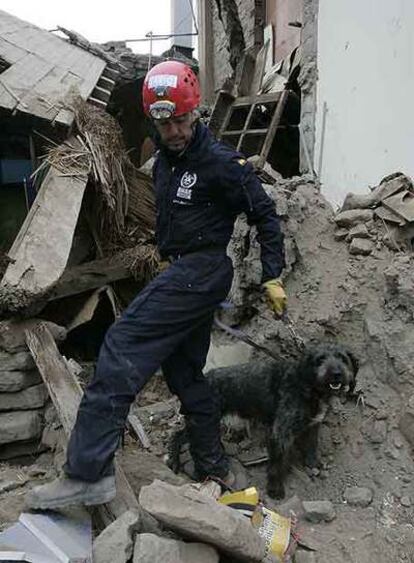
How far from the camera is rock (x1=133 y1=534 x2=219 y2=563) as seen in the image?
2.43 metres

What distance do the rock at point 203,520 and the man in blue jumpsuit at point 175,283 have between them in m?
0.36

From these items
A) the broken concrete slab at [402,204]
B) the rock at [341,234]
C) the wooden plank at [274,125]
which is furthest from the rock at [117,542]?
the wooden plank at [274,125]

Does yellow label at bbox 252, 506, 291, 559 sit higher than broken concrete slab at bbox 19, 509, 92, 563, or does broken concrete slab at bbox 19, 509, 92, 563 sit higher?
broken concrete slab at bbox 19, 509, 92, 563

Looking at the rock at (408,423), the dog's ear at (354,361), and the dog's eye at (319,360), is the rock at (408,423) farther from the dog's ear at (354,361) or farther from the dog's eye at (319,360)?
the dog's eye at (319,360)

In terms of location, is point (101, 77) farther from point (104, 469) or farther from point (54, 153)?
point (104, 469)

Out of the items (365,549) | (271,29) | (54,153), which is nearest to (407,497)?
(365,549)

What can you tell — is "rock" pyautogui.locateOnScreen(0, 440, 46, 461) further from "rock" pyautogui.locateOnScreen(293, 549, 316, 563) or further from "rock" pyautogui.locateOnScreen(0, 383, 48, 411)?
"rock" pyautogui.locateOnScreen(293, 549, 316, 563)

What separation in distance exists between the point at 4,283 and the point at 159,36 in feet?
41.7

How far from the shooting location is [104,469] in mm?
2848

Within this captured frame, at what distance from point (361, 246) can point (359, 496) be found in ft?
5.19

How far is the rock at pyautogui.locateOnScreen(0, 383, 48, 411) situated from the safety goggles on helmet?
212 cm

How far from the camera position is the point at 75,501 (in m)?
2.81

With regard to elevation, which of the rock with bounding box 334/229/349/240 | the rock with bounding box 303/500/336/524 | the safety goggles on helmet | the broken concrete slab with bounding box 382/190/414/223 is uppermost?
the safety goggles on helmet

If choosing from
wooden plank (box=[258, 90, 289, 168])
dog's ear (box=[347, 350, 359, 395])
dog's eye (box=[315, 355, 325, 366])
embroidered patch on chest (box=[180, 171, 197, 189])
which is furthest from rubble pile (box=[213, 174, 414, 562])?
wooden plank (box=[258, 90, 289, 168])
